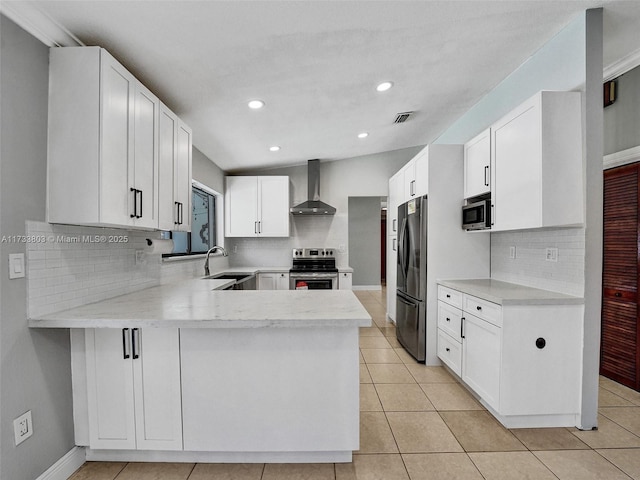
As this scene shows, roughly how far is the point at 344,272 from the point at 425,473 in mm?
3138

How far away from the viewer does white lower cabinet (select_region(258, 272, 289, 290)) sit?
4.79m

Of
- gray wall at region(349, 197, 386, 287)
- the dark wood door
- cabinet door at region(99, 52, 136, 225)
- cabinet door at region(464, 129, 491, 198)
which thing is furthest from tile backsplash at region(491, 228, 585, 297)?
gray wall at region(349, 197, 386, 287)

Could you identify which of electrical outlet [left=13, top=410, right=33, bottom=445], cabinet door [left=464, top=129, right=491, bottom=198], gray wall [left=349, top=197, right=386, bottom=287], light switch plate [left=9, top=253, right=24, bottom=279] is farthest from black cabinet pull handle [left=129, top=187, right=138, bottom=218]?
gray wall [left=349, top=197, right=386, bottom=287]

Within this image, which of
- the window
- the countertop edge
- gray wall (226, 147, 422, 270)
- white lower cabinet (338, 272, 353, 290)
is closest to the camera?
the countertop edge

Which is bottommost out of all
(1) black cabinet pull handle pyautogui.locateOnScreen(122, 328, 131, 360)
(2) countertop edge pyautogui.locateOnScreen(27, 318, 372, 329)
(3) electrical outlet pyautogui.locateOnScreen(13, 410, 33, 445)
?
(3) electrical outlet pyautogui.locateOnScreen(13, 410, 33, 445)

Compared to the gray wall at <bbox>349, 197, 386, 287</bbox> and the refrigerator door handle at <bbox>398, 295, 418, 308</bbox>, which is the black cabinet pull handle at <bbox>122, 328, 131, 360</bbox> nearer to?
the refrigerator door handle at <bbox>398, 295, 418, 308</bbox>

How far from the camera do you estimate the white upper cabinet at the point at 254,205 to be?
16.4 ft

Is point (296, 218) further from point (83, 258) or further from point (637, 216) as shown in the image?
point (637, 216)

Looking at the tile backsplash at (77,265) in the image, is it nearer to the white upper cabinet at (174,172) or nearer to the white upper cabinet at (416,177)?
the white upper cabinet at (174,172)

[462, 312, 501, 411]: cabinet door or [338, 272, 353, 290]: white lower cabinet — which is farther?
[338, 272, 353, 290]: white lower cabinet

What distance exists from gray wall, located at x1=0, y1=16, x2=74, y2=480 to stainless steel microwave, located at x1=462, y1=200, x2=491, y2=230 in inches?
119

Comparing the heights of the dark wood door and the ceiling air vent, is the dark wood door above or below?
below

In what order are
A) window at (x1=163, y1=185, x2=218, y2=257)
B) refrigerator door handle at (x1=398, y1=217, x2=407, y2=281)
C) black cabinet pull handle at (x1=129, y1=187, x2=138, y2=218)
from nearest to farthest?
black cabinet pull handle at (x1=129, y1=187, x2=138, y2=218)
refrigerator door handle at (x1=398, y1=217, x2=407, y2=281)
window at (x1=163, y1=185, x2=218, y2=257)

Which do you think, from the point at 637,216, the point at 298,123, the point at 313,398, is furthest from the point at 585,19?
the point at 313,398
